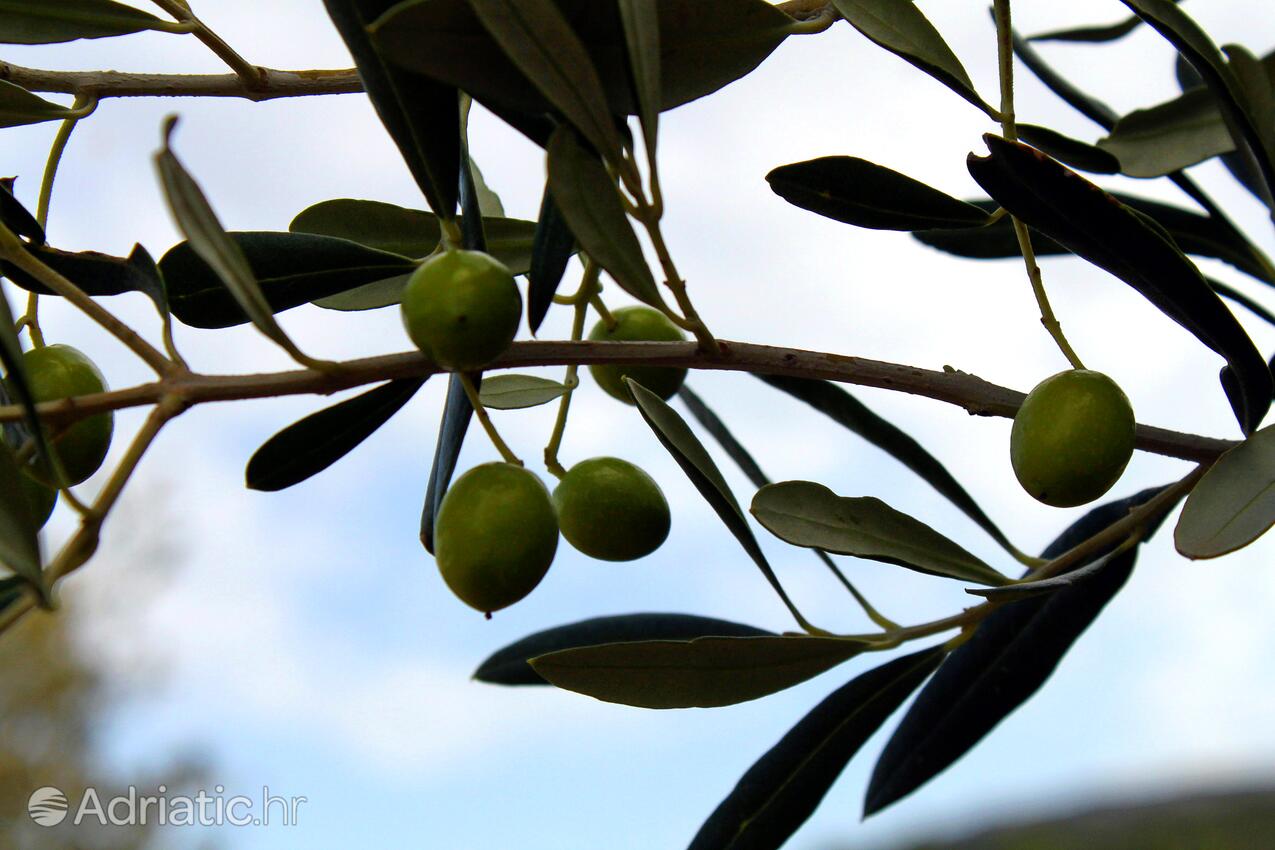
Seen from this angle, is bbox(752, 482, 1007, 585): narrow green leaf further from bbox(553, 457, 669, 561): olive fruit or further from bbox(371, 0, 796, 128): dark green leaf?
bbox(371, 0, 796, 128): dark green leaf

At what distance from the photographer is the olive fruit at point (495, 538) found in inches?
30.5

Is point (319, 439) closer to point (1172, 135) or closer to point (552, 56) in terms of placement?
point (552, 56)

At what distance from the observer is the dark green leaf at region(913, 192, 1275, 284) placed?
1340 mm

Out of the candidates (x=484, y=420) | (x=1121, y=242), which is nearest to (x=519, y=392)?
(x=484, y=420)

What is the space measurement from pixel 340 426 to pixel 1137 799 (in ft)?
27.2

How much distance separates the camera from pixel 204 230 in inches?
23.4

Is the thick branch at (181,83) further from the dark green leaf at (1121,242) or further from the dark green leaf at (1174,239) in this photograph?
the dark green leaf at (1174,239)

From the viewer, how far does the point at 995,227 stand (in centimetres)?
133

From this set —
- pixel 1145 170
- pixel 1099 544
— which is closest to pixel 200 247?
pixel 1099 544

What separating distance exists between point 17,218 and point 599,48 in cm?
47

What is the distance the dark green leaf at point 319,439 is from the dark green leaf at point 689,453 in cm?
20

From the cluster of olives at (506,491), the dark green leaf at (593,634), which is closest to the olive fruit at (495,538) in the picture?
the cluster of olives at (506,491)

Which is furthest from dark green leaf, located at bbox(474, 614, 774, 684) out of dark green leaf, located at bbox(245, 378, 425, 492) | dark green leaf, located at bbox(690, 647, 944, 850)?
dark green leaf, located at bbox(245, 378, 425, 492)

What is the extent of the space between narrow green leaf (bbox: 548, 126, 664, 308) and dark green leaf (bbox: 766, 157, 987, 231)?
0.19 m
